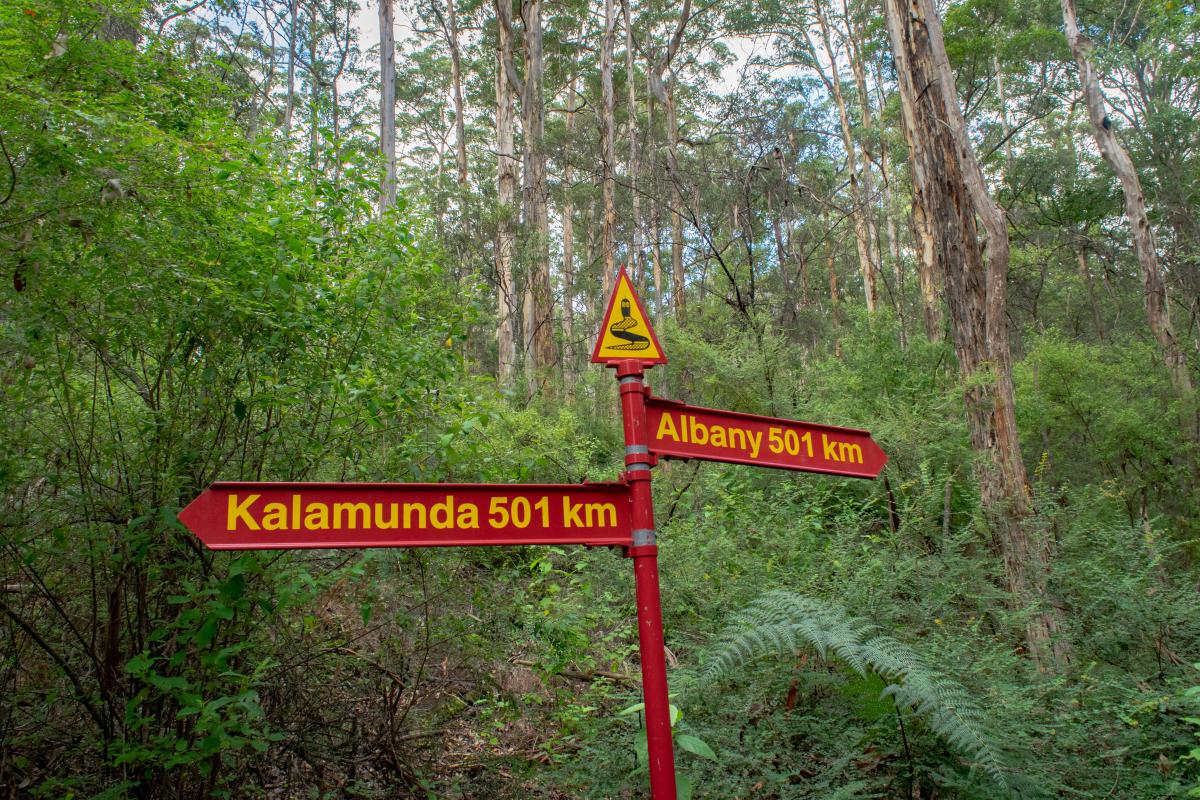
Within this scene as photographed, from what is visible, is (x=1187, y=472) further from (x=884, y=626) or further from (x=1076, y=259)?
(x=1076, y=259)

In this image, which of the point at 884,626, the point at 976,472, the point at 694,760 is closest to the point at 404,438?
the point at 694,760

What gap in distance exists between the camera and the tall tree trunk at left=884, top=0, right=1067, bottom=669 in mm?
5785

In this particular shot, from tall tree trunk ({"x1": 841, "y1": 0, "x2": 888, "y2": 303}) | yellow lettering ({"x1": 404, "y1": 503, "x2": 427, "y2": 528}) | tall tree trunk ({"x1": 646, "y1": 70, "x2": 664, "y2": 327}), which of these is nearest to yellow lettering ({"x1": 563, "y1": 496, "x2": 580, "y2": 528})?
yellow lettering ({"x1": 404, "y1": 503, "x2": 427, "y2": 528})

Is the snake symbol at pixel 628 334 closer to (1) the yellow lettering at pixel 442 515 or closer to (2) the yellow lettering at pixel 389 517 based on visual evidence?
(1) the yellow lettering at pixel 442 515

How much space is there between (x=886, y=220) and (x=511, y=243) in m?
14.7

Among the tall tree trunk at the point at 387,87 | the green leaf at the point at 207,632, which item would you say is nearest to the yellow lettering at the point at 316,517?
the green leaf at the point at 207,632

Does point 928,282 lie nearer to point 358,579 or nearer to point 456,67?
point 358,579

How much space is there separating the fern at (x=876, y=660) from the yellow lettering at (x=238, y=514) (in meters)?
1.57

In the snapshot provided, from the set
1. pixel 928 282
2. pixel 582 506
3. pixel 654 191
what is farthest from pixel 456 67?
pixel 582 506

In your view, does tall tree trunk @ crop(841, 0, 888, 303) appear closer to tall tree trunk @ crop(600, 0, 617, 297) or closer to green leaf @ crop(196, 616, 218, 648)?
tall tree trunk @ crop(600, 0, 617, 297)

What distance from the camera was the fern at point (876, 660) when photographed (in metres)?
2.66

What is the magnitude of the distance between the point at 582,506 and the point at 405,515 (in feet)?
1.63

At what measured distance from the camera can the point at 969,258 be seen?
6.64 meters

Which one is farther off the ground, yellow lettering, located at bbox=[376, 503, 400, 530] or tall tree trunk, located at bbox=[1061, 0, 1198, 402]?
tall tree trunk, located at bbox=[1061, 0, 1198, 402]
